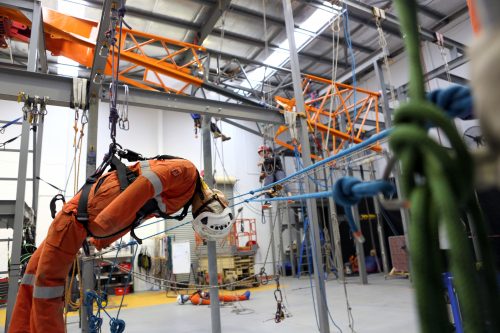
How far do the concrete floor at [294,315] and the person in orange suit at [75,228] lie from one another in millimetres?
2816

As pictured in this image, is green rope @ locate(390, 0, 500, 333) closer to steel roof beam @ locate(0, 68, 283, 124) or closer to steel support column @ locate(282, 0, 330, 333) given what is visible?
steel support column @ locate(282, 0, 330, 333)

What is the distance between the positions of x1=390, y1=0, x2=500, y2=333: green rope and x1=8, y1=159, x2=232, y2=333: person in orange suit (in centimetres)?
233

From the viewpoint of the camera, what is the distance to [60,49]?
17.8ft

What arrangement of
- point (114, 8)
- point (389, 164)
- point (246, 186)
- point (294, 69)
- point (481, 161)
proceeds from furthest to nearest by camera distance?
point (246, 186) → point (294, 69) → point (114, 8) → point (389, 164) → point (481, 161)

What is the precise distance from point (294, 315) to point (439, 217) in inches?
218

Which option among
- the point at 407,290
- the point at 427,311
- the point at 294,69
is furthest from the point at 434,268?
the point at 407,290

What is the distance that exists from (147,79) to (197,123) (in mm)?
1576

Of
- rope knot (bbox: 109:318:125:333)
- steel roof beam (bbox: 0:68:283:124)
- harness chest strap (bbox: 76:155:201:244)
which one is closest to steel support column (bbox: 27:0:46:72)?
steel roof beam (bbox: 0:68:283:124)

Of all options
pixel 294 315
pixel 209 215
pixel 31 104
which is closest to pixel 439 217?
pixel 209 215

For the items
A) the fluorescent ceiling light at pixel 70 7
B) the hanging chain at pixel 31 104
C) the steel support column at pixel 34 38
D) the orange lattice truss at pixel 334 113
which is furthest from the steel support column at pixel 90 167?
the fluorescent ceiling light at pixel 70 7

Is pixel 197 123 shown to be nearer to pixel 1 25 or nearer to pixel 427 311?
pixel 1 25

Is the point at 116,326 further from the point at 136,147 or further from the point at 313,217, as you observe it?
the point at 136,147

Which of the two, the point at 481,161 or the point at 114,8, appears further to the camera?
the point at 114,8

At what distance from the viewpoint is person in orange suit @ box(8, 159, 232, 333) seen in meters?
2.49
